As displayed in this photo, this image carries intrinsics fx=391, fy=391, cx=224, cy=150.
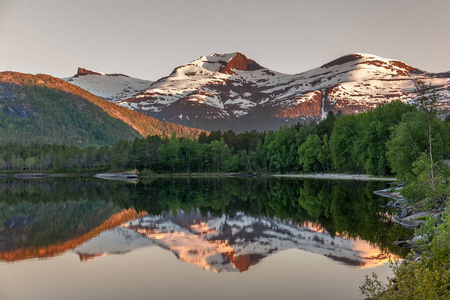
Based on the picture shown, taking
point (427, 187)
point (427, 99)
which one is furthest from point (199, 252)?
point (427, 99)

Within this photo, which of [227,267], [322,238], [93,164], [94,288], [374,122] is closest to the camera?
[94,288]

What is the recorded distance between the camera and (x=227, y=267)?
23672mm

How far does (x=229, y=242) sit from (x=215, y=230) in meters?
5.87

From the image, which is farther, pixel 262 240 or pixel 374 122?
A: pixel 374 122

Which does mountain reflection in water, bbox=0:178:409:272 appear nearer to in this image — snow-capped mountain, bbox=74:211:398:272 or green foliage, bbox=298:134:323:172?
snow-capped mountain, bbox=74:211:398:272

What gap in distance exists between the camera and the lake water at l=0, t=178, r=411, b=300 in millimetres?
19969

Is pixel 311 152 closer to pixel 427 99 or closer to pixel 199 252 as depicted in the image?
pixel 427 99

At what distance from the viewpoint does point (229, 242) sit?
3102 centimetres

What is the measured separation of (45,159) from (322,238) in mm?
189094

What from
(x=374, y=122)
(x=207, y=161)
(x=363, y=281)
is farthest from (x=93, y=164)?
(x=363, y=281)

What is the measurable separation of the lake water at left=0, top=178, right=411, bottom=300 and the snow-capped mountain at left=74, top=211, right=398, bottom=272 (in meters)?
0.07

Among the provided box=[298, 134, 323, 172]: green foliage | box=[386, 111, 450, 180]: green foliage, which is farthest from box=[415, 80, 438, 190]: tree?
box=[298, 134, 323, 172]: green foliage

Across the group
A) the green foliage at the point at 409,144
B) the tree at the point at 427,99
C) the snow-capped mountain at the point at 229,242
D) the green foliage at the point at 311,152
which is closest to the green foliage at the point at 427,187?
the tree at the point at 427,99

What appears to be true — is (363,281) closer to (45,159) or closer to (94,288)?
(94,288)
